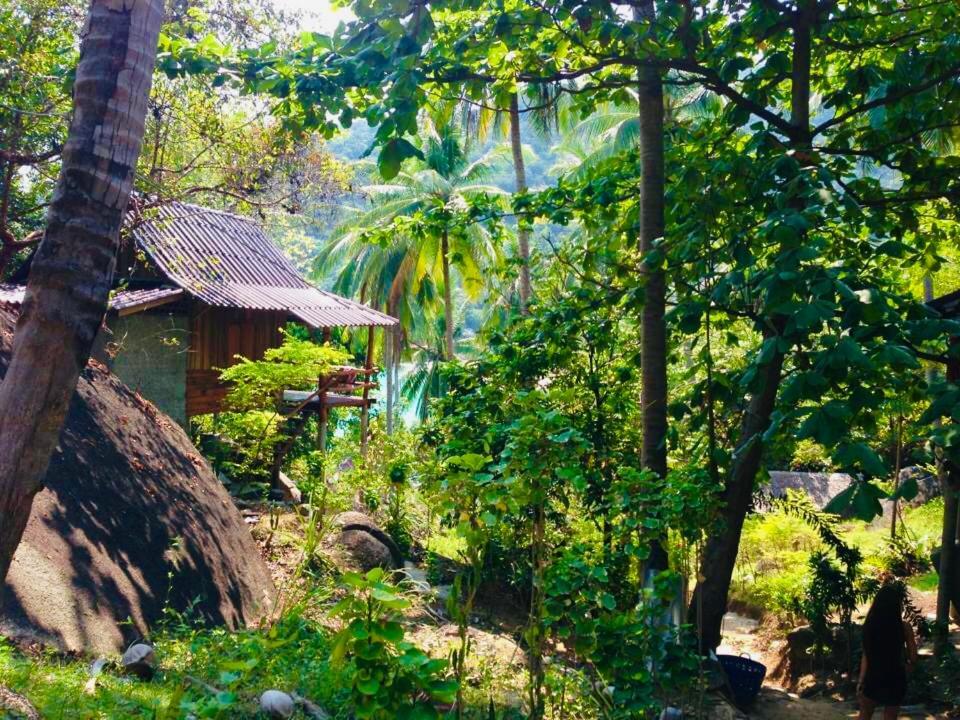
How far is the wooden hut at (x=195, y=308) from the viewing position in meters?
12.7

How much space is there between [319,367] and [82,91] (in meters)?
8.82

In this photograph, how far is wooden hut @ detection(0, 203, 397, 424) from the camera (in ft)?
41.8

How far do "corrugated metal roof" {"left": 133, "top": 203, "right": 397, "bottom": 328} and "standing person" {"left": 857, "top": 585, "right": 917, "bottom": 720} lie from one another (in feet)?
28.1

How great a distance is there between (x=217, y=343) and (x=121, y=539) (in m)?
8.84

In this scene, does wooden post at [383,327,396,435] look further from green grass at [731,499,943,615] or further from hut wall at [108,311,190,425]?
green grass at [731,499,943,615]

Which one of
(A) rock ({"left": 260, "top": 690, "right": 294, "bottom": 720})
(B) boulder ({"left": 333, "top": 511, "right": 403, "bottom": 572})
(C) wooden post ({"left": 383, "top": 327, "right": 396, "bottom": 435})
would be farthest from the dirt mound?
(C) wooden post ({"left": 383, "top": 327, "right": 396, "bottom": 435})

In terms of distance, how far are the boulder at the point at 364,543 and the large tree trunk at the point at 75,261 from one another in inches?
291

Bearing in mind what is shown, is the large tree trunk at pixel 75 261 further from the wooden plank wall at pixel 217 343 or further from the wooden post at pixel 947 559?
the wooden plank wall at pixel 217 343

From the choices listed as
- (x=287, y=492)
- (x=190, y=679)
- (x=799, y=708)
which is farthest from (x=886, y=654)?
(x=287, y=492)

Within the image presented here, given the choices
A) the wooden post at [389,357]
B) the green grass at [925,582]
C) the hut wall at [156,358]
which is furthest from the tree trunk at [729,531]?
the wooden post at [389,357]

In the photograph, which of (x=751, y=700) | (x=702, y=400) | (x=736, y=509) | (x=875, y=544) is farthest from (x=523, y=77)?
(x=875, y=544)

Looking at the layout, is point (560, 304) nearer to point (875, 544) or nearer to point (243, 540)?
point (243, 540)

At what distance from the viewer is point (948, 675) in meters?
8.00

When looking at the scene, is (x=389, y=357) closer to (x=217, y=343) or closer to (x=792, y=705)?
(x=217, y=343)
